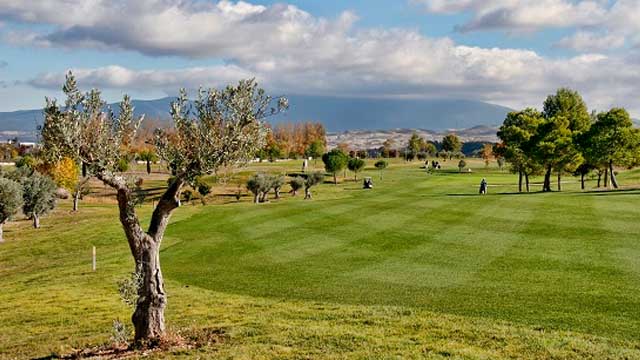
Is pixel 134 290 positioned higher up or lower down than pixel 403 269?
higher up

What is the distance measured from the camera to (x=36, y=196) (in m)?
57.5

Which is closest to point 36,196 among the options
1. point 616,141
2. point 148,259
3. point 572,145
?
point 148,259

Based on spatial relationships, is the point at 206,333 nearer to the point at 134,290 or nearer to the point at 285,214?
the point at 134,290

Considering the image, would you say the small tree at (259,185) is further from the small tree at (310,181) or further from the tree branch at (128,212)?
the tree branch at (128,212)

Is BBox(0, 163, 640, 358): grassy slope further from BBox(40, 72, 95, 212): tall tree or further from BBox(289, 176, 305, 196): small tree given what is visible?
BBox(289, 176, 305, 196): small tree

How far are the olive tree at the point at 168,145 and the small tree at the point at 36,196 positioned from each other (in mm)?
46125

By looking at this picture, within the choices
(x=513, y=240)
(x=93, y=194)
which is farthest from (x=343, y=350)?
(x=93, y=194)

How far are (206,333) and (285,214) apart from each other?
31301mm

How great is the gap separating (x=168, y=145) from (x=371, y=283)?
11.3m

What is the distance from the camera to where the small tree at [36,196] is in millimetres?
57031

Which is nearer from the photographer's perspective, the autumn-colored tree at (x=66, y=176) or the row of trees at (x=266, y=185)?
the row of trees at (x=266, y=185)

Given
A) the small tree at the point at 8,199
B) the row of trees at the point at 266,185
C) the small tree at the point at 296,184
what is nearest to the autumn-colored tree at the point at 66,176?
the row of trees at the point at 266,185

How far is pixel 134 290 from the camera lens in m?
15.1

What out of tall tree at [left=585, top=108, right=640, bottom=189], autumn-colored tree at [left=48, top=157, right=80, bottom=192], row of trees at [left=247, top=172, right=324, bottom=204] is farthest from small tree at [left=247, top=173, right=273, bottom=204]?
tall tree at [left=585, top=108, right=640, bottom=189]
